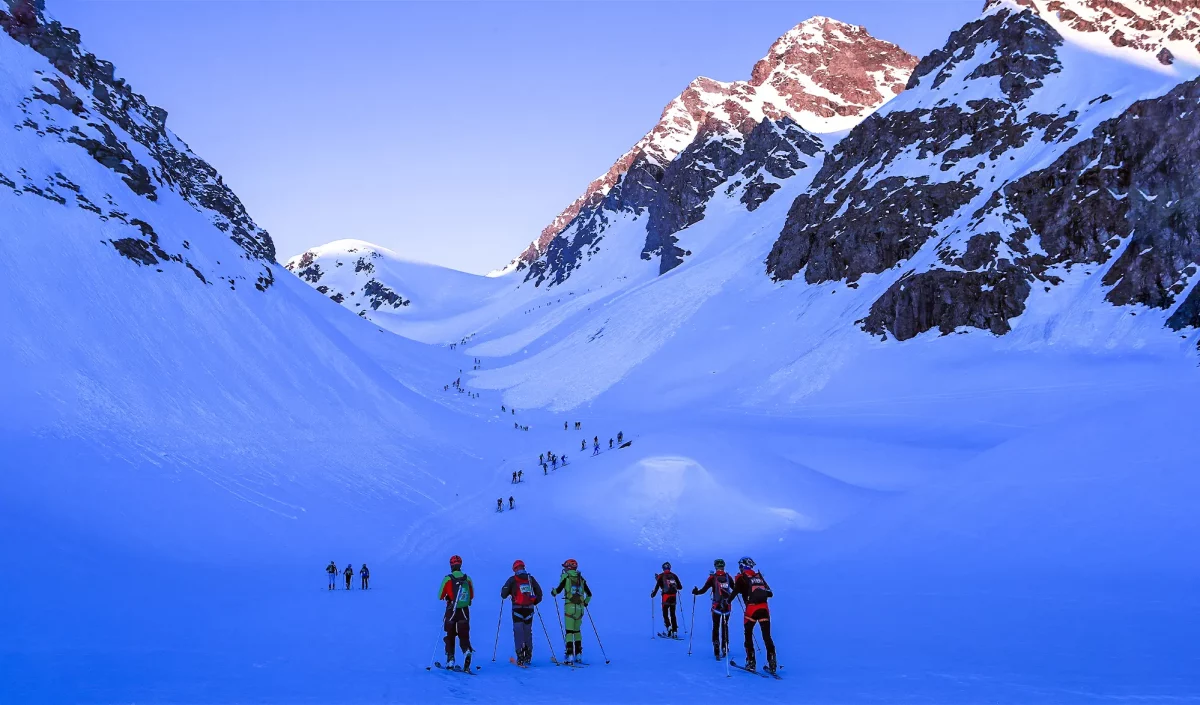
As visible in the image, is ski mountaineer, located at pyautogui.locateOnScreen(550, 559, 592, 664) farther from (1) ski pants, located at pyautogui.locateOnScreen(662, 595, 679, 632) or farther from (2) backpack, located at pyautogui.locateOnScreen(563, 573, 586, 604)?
(1) ski pants, located at pyautogui.locateOnScreen(662, 595, 679, 632)

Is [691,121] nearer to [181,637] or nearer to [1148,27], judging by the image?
[1148,27]

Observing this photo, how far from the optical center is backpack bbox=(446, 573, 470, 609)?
10289 mm

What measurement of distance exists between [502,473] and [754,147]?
102 metres

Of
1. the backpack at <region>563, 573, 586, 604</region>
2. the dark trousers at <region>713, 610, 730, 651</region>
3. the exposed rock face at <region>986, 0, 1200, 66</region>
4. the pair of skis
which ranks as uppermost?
the exposed rock face at <region>986, 0, 1200, 66</region>

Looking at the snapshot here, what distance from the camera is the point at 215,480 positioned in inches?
1054

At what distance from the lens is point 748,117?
474 feet

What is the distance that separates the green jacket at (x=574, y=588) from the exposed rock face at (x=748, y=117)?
367ft

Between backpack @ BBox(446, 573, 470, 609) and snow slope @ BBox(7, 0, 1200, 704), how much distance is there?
3.31ft

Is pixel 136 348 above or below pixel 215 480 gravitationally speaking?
above

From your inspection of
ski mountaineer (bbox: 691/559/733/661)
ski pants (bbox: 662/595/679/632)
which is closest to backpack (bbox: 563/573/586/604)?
ski mountaineer (bbox: 691/559/733/661)

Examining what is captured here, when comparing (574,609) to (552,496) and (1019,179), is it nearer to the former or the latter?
(552,496)

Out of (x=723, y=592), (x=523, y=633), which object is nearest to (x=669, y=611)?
(x=723, y=592)

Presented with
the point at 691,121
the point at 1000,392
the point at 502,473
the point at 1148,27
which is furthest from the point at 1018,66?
the point at 691,121

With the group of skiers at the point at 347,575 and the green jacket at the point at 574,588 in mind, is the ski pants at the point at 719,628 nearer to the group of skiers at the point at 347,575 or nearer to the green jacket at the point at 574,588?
the green jacket at the point at 574,588
